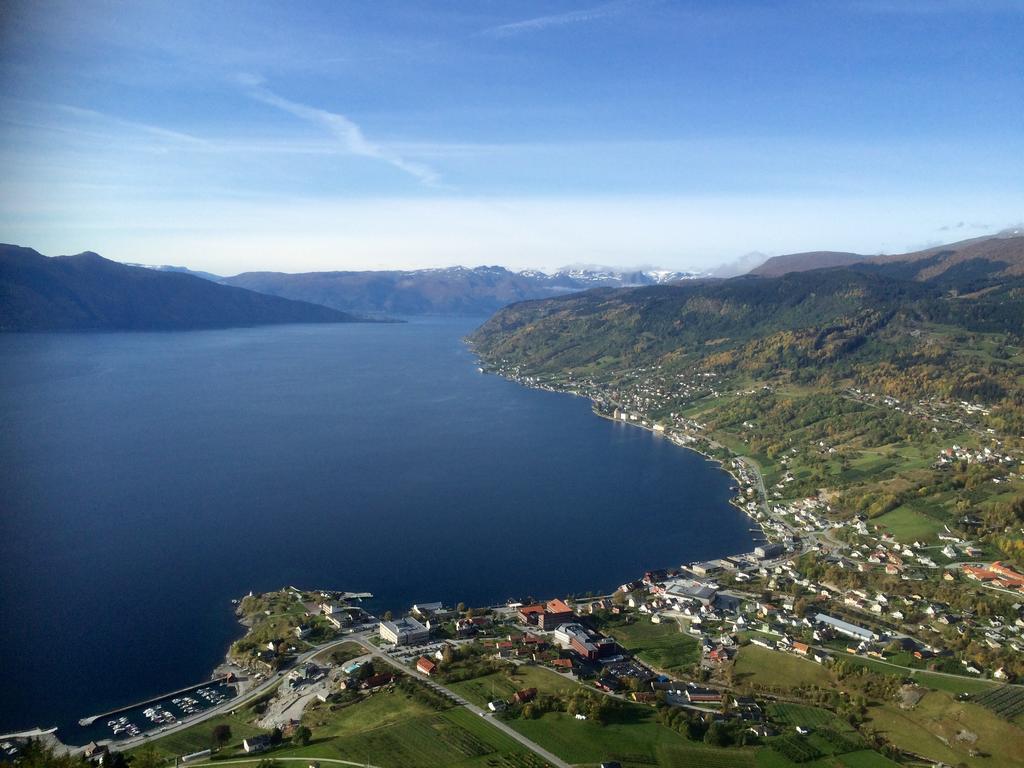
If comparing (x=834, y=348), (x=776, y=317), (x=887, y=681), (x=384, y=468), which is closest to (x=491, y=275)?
(x=776, y=317)

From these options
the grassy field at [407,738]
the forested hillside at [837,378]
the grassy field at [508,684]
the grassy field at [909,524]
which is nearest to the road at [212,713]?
the grassy field at [407,738]

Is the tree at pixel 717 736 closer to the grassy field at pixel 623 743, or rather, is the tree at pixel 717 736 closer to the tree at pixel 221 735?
the grassy field at pixel 623 743

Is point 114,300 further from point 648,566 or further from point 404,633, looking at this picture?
point 404,633

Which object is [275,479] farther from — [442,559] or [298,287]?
[298,287]

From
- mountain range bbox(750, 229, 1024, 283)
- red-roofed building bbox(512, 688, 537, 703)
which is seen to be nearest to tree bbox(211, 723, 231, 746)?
red-roofed building bbox(512, 688, 537, 703)

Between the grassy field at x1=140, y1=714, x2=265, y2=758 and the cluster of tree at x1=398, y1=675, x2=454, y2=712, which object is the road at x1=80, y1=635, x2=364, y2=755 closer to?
the grassy field at x1=140, y1=714, x2=265, y2=758

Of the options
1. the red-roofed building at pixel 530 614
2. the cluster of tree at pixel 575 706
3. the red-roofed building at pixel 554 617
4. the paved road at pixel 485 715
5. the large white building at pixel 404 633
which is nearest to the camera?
the paved road at pixel 485 715
